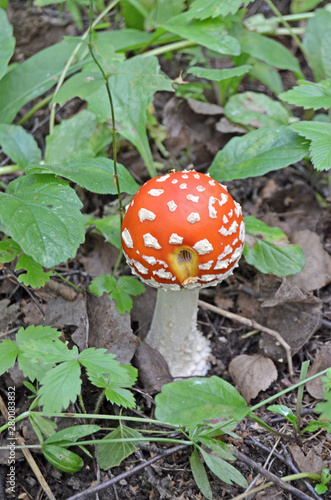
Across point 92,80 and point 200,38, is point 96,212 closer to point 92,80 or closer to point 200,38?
point 92,80

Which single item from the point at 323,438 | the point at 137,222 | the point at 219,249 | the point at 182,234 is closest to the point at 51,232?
the point at 137,222

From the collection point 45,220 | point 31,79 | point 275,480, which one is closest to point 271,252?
point 275,480

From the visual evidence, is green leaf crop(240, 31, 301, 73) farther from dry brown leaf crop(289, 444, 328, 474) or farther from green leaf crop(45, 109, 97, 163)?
dry brown leaf crop(289, 444, 328, 474)

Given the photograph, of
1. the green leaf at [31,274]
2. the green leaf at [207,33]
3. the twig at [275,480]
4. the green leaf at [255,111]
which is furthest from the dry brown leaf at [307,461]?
the green leaf at [207,33]

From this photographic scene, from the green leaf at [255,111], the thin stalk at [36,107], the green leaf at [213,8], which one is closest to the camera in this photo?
the green leaf at [213,8]

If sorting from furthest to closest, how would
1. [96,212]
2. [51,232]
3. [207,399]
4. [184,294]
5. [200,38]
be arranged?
[96,212], [200,38], [184,294], [51,232], [207,399]

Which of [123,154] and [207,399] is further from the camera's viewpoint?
[123,154]

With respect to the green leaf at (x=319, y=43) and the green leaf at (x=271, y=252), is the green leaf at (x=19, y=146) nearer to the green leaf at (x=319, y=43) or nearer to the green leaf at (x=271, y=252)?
the green leaf at (x=271, y=252)
